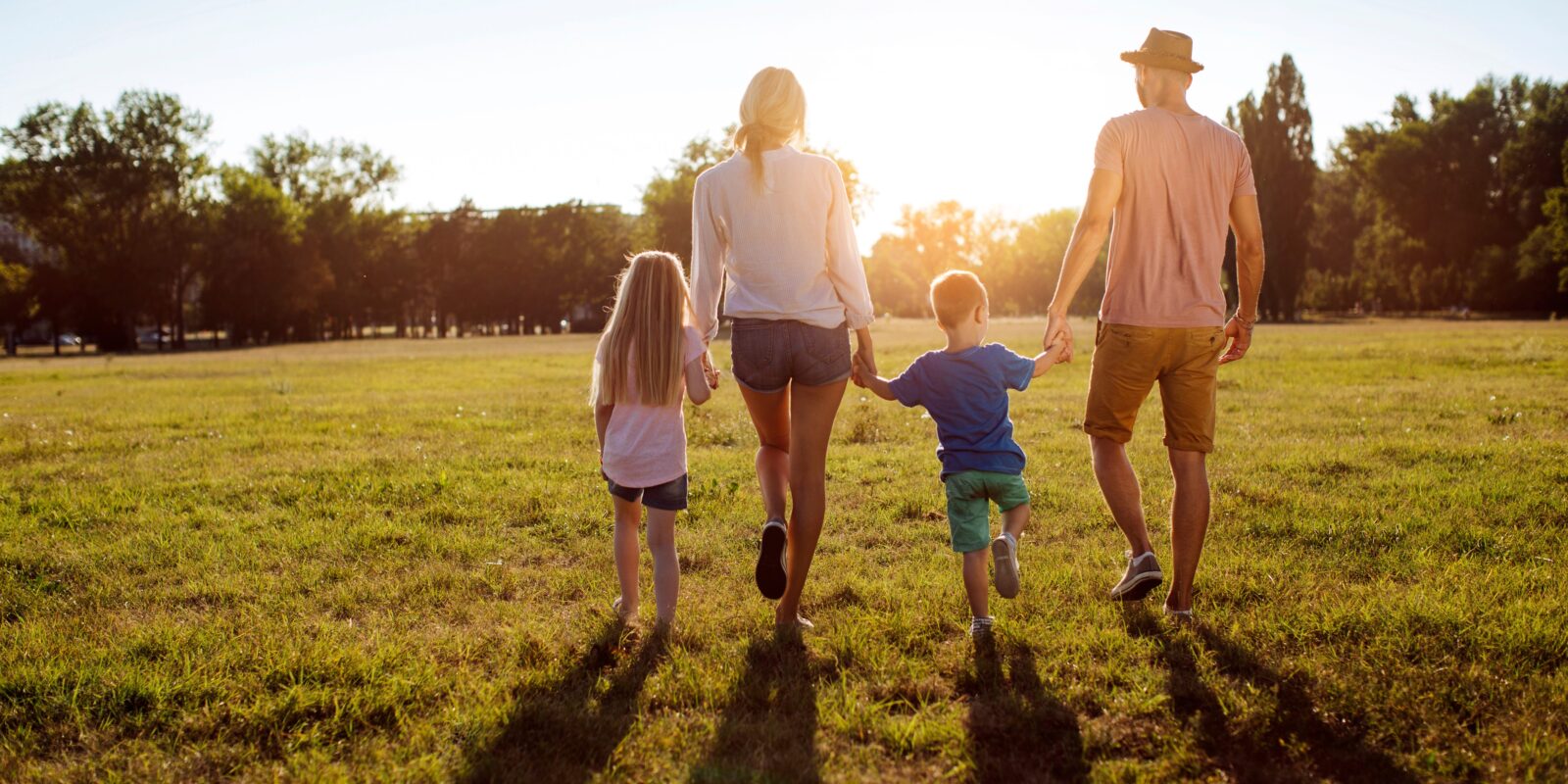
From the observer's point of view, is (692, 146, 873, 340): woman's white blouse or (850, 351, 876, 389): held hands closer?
(692, 146, 873, 340): woman's white blouse

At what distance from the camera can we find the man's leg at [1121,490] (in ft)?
14.6

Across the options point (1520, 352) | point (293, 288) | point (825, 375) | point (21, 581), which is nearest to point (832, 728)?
point (825, 375)

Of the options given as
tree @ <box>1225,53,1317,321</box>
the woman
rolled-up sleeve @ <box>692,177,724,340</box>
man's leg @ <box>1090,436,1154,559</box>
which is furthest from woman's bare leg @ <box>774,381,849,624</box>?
tree @ <box>1225,53,1317,321</box>

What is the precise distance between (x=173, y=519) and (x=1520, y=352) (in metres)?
22.3

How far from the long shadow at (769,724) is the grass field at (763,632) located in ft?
0.05

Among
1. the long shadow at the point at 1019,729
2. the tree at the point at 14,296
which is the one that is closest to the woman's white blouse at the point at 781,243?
the long shadow at the point at 1019,729

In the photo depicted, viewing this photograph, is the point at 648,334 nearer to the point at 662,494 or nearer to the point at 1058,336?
the point at 662,494

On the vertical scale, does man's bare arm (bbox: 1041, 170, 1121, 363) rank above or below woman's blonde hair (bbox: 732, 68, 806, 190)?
below

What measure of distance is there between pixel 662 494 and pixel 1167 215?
2556mm

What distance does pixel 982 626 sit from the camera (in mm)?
4086

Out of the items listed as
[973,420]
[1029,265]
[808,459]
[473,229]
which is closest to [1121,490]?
[973,420]

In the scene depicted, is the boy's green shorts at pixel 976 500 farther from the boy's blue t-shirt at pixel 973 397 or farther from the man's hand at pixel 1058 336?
the man's hand at pixel 1058 336

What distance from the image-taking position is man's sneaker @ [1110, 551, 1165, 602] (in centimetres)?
436

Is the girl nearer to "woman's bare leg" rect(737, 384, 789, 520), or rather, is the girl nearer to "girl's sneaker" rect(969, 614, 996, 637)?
"woman's bare leg" rect(737, 384, 789, 520)
